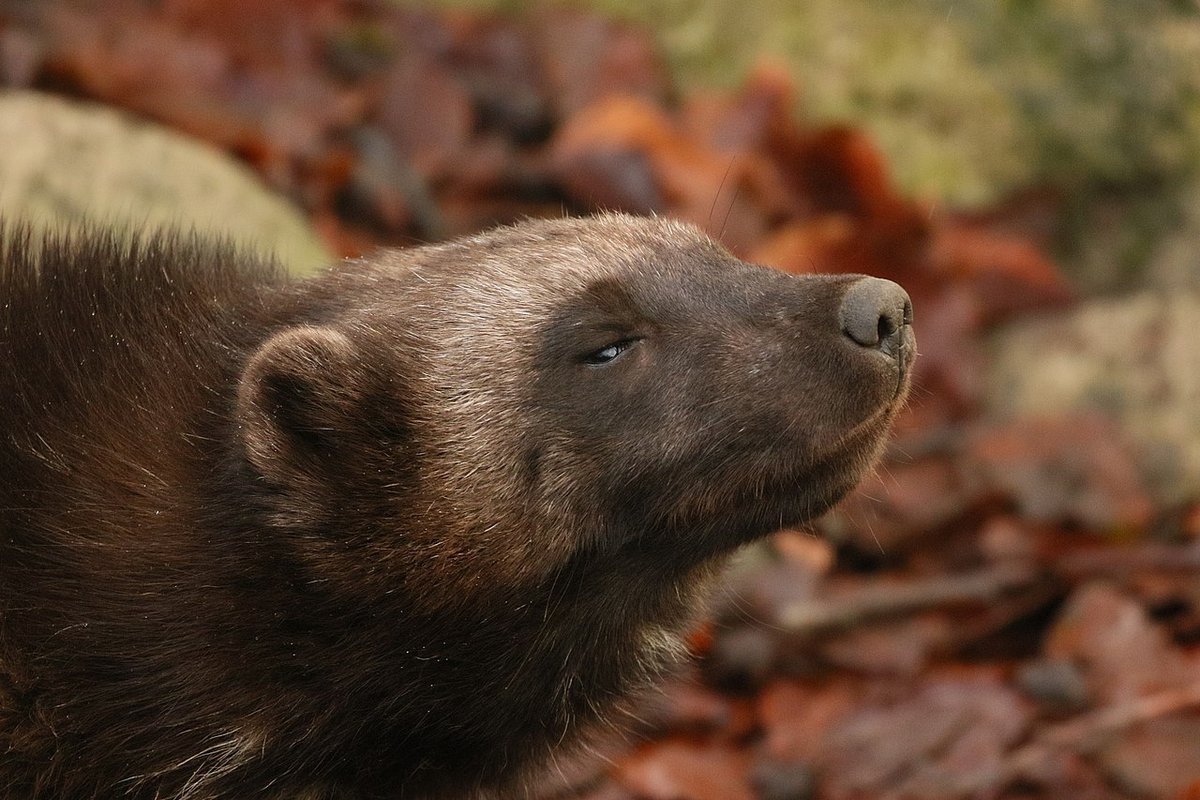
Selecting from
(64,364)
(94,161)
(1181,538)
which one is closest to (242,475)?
(64,364)

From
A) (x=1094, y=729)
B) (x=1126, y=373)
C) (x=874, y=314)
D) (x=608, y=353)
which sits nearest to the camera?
(x=874, y=314)

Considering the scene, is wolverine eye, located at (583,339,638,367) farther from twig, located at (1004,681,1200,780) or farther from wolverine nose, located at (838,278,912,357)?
twig, located at (1004,681,1200,780)

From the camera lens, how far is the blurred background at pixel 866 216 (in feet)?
14.8

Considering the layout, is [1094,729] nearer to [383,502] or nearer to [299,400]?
[383,502]

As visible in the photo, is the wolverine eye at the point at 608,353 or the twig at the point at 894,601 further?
the twig at the point at 894,601

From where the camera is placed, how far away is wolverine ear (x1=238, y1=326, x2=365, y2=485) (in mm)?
3072

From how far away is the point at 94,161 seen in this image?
5.30 m

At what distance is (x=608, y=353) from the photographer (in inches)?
127

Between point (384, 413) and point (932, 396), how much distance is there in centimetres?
355

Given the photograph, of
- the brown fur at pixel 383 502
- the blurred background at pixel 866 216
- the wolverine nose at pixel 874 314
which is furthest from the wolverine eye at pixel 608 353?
the blurred background at pixel 866 216

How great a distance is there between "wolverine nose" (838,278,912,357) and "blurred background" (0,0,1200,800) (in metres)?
1.15

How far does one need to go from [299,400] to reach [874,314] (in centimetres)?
122

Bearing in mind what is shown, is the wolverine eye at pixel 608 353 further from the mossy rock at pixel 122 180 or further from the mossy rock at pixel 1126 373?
the mossy rock at pixel 1126 373

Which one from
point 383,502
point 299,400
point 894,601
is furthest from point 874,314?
point 894,601
